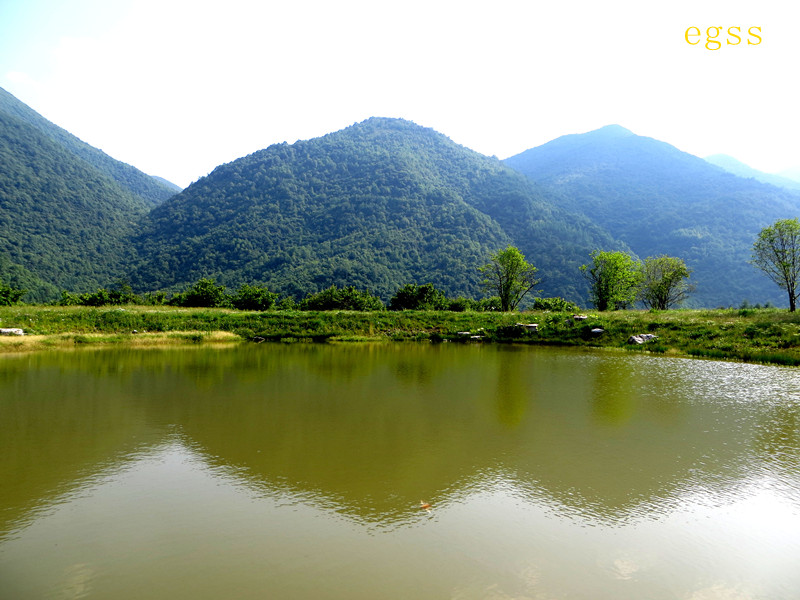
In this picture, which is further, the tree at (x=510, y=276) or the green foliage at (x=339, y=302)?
the tree at (x=510, y=276)

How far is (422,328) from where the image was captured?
143ft

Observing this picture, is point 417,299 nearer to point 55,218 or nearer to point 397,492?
point 397,492

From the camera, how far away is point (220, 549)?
6.73m

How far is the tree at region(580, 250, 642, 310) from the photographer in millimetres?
57312

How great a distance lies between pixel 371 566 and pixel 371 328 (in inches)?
1450

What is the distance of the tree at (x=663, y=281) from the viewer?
57094 mm

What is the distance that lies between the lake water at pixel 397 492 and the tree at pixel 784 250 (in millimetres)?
27861

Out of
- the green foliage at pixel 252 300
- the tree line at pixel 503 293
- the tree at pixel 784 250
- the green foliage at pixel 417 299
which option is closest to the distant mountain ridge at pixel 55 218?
the tree line at pixel 503 293

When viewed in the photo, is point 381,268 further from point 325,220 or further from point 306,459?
point 306,459

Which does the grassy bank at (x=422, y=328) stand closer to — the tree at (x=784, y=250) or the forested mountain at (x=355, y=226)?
the tree at (x=784, y=250)

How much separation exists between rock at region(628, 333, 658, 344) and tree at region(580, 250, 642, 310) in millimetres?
24783

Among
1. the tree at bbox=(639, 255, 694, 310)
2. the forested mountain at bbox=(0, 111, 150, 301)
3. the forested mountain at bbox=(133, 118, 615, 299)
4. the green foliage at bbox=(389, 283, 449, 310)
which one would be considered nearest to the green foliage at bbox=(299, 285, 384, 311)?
the green foliage at bbox=(389, 283, 449, 310)

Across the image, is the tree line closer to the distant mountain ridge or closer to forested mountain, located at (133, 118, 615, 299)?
forested mountain, located at (133, 118, 615, 299)

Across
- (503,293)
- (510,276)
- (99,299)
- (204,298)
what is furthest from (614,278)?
(99,299)
